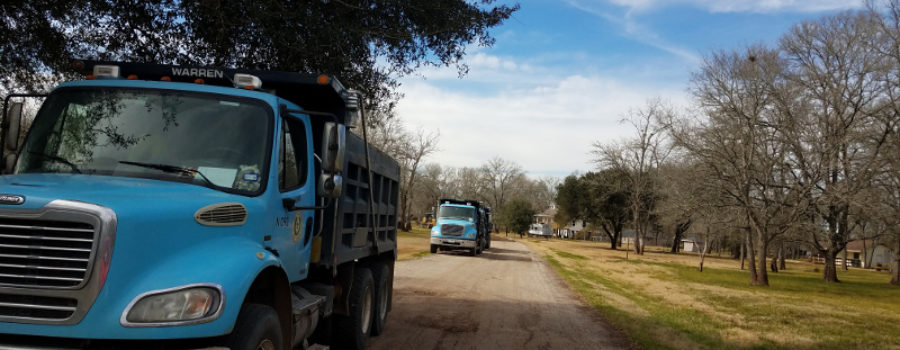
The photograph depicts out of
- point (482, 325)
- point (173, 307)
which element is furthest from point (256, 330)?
point (482, 325)

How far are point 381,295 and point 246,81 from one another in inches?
159

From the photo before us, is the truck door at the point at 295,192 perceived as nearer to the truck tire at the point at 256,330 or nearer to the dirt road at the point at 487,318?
the truck tire at the point at 256,330

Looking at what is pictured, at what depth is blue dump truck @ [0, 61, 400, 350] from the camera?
10.4 feet

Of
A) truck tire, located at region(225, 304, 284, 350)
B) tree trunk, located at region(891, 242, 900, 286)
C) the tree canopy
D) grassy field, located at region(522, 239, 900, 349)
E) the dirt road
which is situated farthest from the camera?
the tree canopy

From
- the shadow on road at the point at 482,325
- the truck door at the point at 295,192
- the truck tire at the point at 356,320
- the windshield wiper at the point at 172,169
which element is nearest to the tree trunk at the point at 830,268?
the shadow on road at the point at 482,325

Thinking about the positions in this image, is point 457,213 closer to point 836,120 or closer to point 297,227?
point 836,120

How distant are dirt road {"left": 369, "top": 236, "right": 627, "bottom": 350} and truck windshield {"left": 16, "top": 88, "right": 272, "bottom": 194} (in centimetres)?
396

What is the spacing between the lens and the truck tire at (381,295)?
7.96 m

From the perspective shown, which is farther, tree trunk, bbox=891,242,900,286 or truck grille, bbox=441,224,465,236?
tree trunk, bbox=891,242,900,286

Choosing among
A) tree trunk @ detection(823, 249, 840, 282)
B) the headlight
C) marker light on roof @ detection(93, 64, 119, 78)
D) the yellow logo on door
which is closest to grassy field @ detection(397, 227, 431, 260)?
the yellow logo on door

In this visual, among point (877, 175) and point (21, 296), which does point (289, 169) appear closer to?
point (21, 296)

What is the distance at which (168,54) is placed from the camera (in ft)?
30.0

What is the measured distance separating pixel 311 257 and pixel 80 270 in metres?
2.53

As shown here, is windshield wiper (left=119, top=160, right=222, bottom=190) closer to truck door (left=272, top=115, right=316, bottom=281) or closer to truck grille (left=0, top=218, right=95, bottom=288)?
truck door (left=272, top=115, right=316, bottom=281)
